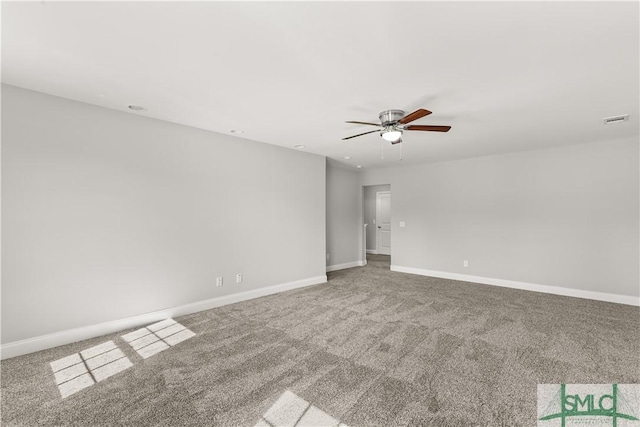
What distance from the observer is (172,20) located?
176 centimetres

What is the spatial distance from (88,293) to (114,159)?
153 cm

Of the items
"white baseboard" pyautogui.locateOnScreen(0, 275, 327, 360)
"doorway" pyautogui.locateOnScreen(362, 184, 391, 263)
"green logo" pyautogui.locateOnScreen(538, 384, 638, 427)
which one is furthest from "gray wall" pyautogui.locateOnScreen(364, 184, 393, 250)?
"green logo" pyautogui.locateOnScreen(538, 384, 638, 427)

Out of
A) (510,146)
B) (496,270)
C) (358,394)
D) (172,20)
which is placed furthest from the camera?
(496,270)

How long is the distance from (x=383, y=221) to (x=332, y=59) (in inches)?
302

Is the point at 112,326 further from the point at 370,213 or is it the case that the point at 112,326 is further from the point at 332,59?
the point at 370,213

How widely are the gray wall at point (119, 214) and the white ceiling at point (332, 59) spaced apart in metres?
0.38

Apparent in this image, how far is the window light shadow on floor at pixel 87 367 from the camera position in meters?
2.29

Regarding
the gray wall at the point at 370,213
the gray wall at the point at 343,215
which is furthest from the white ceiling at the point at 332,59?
the gray wall at the point at 370,213

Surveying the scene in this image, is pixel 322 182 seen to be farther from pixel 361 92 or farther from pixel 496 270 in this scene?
pixel 496 270

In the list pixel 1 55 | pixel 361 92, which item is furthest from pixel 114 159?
pixel 361 92

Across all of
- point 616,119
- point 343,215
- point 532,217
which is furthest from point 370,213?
point 616,119

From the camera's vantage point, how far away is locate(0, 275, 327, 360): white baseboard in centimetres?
274

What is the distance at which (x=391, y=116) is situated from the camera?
3.23 m

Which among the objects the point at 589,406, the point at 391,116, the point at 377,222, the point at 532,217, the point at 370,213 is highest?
the point at 391,116
